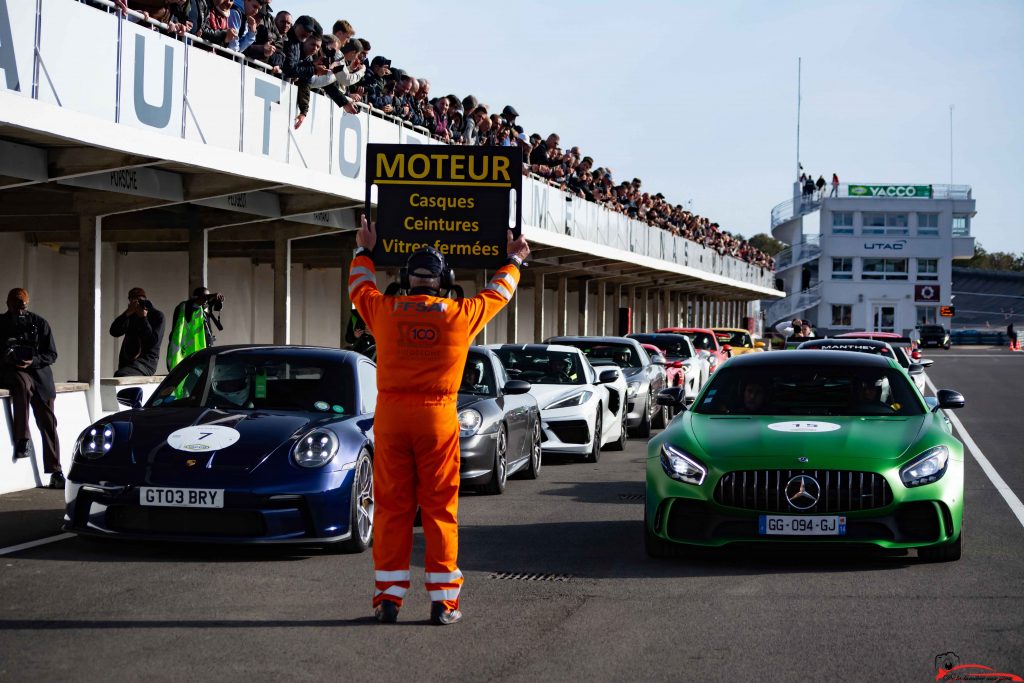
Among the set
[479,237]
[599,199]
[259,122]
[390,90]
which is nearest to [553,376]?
[479,237]

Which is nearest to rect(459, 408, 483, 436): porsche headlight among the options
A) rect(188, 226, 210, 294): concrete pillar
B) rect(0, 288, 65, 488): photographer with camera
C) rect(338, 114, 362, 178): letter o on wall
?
rect(0, 288, 65, 488): photographer with camera

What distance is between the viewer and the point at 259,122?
15164 mm

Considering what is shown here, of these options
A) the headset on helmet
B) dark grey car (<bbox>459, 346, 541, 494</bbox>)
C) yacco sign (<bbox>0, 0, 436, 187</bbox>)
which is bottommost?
dark grey car (<bbox>459, 346, 541, 494</bbox>)

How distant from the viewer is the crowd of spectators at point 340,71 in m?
14.4

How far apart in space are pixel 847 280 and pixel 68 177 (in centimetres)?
9305

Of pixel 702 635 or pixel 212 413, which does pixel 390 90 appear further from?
pixel 702 635

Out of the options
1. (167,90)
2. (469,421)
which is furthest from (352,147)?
(469,421)

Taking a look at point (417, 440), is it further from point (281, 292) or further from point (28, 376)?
point (281, 292)

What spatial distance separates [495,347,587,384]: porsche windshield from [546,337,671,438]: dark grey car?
119 inches

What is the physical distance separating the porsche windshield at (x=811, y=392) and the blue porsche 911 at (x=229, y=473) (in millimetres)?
2472

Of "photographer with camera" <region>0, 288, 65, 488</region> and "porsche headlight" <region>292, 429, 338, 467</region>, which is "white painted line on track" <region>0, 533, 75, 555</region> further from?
"photographer with camera" <region>0, 288, 65, 488</region>

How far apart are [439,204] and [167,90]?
5265 millimetres

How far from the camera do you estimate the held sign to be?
58.8 ft

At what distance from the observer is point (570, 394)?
15367 mm
